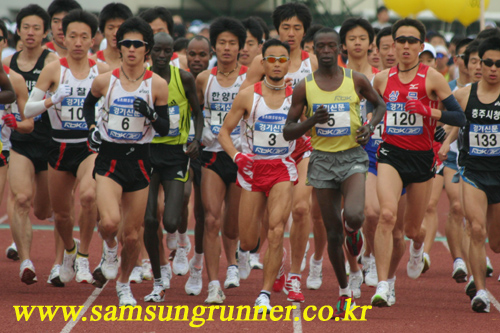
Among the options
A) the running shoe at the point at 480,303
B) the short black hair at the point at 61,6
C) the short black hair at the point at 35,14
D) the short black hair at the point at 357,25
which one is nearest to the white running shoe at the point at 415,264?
the running shoe at the point at 480,303

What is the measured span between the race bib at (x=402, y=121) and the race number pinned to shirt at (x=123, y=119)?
235 centimetres

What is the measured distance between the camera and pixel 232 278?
8.84 metres

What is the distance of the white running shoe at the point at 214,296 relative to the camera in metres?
8.03

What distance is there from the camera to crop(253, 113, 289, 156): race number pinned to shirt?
26.1 ft

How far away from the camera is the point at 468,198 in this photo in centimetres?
794

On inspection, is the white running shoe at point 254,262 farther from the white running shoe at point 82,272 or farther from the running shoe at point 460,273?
the running shoe at point 460,273

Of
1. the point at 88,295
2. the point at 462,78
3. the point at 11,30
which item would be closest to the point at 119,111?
the point at 88,295

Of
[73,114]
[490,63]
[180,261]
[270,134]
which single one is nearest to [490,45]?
[490,63]

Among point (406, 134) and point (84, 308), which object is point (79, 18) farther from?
point (406, 134)

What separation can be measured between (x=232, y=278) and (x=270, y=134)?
1723 millimetres

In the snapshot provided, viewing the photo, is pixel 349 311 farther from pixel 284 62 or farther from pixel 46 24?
pixel 46 24

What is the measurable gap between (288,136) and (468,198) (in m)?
1.81

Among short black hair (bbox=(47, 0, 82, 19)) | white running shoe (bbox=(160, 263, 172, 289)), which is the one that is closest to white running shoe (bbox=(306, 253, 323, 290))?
white running shoe (bbox=(160, 263, 172, 289))

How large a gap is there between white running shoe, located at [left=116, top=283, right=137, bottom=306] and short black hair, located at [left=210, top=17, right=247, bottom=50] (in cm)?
279
